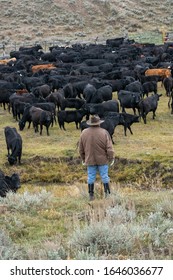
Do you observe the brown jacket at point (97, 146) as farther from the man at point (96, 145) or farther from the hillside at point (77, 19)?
the hillside at point (77, 19)

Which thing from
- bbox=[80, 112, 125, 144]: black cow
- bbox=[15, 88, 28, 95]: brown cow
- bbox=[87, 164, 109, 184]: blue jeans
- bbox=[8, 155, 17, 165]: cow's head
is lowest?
bbox=[8, 155, 17, 165]: cow's head

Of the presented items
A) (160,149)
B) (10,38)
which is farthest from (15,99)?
(10,38)

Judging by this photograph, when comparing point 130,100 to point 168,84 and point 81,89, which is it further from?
point 168,84

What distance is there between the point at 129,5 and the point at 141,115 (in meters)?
46.5

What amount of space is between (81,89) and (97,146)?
16.7m

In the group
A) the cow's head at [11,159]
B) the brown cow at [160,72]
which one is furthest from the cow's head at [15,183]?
the brown cow at [160,72]

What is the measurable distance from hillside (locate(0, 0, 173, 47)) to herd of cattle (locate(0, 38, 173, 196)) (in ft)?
59.8

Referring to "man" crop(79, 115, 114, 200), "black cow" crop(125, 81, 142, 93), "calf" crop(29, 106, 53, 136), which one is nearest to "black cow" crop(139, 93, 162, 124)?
"black cow" crop(125, 81, 142, 93)

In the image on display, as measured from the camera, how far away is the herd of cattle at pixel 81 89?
67.0 ft

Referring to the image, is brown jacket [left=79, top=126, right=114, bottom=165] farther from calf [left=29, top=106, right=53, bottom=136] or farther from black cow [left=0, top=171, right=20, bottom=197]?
calf [left=29, top=106, right=53, bottom=136]

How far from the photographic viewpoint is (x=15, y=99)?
23531mm

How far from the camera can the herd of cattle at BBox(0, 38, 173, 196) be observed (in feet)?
67.0

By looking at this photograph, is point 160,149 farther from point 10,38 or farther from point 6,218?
point 10,38

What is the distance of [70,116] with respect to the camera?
21047 millimetres
